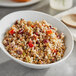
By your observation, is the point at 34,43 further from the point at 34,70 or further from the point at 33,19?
the point at 33,19

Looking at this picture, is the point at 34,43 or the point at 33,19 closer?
the point at 34,43

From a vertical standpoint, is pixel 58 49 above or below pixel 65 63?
above

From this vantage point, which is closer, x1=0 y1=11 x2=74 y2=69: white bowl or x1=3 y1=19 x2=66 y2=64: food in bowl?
x1=3 y1=19 x2=66 y2=64: food in bowl

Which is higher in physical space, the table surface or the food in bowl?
the food in bowl

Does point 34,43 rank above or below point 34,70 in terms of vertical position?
above

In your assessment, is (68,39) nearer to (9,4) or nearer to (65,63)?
(65,63)

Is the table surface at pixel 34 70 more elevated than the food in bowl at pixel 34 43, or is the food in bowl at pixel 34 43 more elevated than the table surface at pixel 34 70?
the food in bowl at pixel 34 43

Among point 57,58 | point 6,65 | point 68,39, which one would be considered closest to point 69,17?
point 68,39

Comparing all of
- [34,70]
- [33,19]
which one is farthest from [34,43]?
[33,19]
